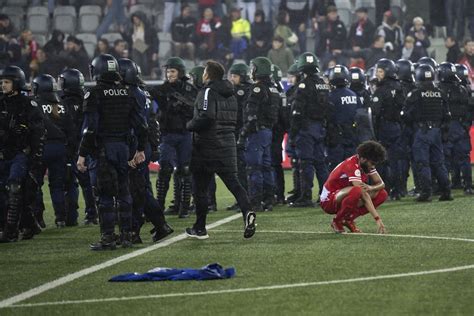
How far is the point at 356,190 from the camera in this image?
14.8 meters

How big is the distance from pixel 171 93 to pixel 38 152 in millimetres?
3395

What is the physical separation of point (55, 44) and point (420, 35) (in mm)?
8564

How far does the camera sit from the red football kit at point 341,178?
14.9 metres

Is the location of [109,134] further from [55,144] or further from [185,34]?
[185,34]

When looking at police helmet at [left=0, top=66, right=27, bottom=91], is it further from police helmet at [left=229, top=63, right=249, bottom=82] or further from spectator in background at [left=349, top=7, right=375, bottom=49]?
spectator in background at [left=349, top=7, right=375, bottom=49]

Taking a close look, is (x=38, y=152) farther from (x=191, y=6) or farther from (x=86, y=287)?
(x=191, y=6)

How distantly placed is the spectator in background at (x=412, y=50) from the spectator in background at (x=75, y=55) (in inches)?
286

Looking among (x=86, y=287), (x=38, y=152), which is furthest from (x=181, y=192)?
(x=86, y=287)

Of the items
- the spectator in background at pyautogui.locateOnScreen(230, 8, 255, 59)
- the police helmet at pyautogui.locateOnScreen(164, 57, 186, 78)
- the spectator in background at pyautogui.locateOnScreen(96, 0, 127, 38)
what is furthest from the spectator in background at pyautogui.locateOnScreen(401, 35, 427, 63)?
the police helmet at pyautogui.locateOnScreen(164, 57, 186, 78)

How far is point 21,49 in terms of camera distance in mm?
31031

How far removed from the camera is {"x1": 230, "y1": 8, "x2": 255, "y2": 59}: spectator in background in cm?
3148

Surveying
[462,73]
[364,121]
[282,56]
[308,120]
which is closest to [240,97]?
[308,120]

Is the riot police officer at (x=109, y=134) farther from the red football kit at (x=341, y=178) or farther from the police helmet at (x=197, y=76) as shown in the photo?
the police helmet at (x=197, y=76)

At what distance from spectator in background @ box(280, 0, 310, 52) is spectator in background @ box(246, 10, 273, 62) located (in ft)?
2.32
